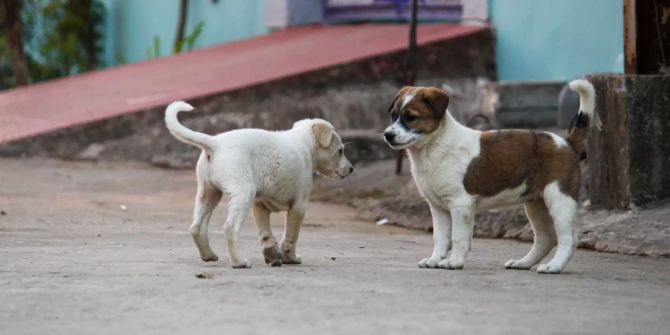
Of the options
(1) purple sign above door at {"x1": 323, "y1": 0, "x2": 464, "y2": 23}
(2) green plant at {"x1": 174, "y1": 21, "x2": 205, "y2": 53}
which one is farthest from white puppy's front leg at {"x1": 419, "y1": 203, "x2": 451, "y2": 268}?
(2) green plant at {"x1": 174, "y1": 21, "x2": 205, "y2": 53}

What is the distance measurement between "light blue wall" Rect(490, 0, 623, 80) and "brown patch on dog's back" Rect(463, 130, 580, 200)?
6073 millimetres

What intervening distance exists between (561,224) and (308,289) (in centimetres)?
163

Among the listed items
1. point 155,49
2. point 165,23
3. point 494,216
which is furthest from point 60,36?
point 494,216

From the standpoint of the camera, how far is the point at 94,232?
975 cm

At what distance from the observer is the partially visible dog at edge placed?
725cm

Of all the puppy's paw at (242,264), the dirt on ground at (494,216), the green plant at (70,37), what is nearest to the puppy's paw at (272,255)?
the puppy's paw at (242,264)

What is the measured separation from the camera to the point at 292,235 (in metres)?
7.68

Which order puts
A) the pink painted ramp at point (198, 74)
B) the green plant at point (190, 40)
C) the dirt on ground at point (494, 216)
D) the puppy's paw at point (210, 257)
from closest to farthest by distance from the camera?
the puppy's paw at point (210, 257), the dirt on ground at point (494, 216), the pink painted ramp at point (198, 74), the green plant at point (190, 40)

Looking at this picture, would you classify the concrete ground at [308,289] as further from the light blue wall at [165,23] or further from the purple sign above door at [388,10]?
the light blue wall at [165,23]

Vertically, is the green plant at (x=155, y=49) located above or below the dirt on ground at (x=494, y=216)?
below

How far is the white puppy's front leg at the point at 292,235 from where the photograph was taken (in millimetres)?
7660

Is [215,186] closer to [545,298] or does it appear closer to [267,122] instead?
[545,298]

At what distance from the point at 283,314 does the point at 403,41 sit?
10629 mm

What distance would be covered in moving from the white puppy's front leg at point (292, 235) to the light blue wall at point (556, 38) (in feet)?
21.0
